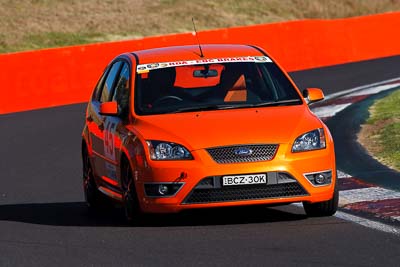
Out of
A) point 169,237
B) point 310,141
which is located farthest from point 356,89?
point 169,237

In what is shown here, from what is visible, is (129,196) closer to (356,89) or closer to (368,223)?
(368,223)

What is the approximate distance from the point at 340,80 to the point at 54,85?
6.53 m

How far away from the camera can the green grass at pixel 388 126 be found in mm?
15984

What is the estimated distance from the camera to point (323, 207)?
1120 cm

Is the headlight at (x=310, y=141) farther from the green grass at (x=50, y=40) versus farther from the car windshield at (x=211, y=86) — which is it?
the green grass at (x=50, y=40)

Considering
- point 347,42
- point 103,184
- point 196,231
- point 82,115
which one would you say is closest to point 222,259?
point 196,231

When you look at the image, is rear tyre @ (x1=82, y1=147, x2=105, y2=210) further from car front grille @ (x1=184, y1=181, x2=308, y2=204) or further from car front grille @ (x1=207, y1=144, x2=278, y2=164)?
car front grille @ (x1=207, y1=144, x2=278, y2=164)

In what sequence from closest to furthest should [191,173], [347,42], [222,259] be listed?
1. [222,259]
2. [191,173]
3. [347,42]

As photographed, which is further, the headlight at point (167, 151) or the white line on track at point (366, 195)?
the white line on track at point (366, 195)

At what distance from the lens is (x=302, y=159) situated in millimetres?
10812

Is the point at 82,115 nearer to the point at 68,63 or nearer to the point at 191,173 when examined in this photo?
the point at 68,63

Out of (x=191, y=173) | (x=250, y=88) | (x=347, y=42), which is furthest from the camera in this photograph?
(x=347, y=42)

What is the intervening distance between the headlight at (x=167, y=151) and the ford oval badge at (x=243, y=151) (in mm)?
376

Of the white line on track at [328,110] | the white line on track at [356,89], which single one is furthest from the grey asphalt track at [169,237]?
the white line on track at [356,89]
